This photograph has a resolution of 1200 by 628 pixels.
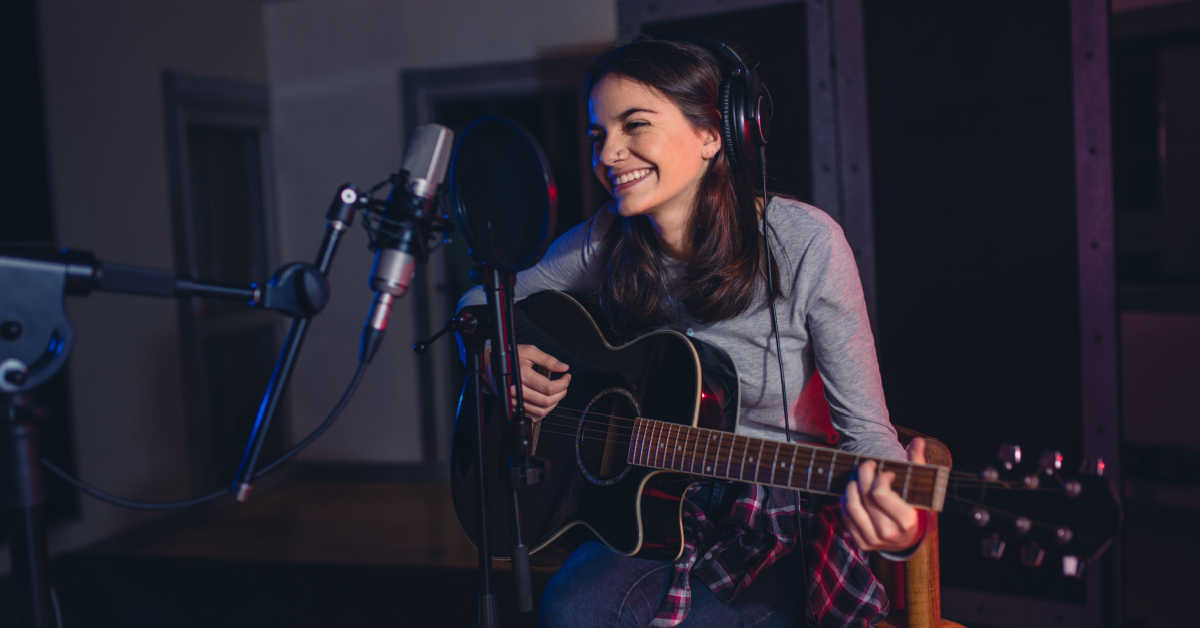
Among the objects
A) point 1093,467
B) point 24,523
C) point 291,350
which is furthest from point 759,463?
point 24,523

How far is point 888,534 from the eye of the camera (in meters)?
1.17

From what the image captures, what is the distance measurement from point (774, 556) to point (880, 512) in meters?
0.34

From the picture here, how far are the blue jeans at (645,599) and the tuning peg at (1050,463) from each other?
487mm

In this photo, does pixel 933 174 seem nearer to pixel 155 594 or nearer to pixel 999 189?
pixel 999 189

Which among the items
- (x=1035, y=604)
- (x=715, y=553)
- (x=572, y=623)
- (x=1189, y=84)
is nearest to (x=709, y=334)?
(x=715, y=553)

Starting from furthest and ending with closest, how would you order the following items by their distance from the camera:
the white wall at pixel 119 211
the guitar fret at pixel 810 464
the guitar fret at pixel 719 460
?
the white wall at pixel 119 211 < the guitar fret at pixel 719 460 < the guitar fret at pixel 810 464

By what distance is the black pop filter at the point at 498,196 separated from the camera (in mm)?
1118

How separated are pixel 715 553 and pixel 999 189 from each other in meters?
1.58

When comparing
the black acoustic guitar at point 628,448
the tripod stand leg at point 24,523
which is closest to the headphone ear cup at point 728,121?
the black acoustic guitar at point 628,448

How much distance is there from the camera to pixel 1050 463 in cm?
109

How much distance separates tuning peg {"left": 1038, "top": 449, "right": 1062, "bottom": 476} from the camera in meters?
1.09

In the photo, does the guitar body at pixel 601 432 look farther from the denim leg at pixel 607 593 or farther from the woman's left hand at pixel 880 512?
the woman's left hand at pixel 880 512

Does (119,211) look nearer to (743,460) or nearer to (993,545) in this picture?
(743,460)

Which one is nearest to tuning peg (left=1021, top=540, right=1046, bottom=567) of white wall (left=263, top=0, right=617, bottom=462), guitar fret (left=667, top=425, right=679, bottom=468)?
guitar fret (left=667, top=425, right=679, bottom=468)
